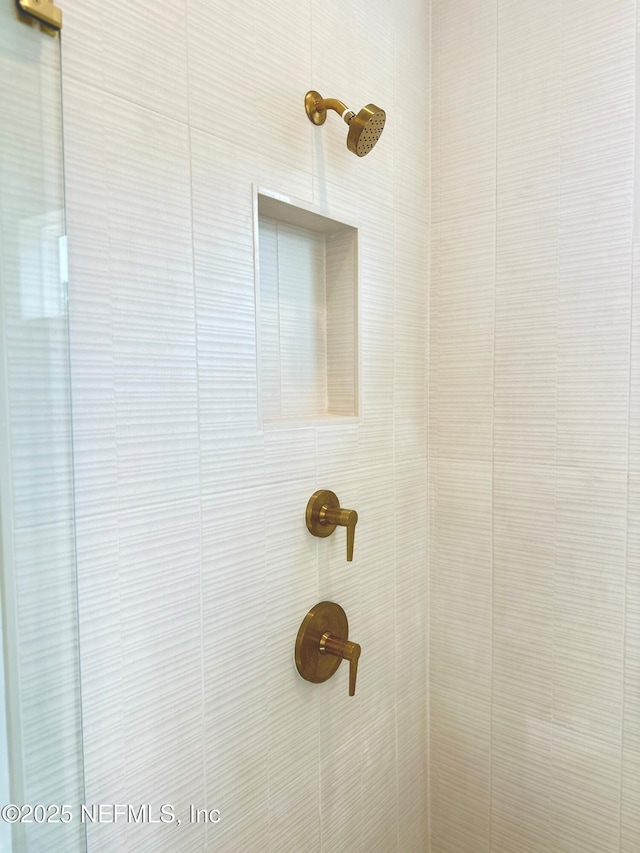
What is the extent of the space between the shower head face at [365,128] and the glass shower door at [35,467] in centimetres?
50

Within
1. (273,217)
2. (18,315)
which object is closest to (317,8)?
(273,217)

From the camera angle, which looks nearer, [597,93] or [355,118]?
[355,118]

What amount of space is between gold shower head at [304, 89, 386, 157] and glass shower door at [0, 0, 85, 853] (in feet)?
1.64

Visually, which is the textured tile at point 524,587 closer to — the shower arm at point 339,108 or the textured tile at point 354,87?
the textured tile at point 354,87

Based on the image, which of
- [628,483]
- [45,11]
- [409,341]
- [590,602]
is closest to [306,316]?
[409,341]

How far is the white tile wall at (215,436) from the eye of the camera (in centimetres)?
69

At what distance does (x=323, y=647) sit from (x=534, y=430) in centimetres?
71

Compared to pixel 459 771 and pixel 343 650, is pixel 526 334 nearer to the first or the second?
pixel 343 650

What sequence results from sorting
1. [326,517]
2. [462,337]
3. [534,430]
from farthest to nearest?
1. [462,337]
2. [534,430]
3. [326,517]

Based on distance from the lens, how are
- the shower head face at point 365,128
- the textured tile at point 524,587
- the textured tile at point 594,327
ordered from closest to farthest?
the shower head face at point 365,128 → the textured tile at point 594,327 → the textured tile at point 524,587

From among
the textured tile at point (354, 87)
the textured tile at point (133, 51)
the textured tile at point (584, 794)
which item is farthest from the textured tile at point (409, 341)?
the textured tile at point (584, 794)

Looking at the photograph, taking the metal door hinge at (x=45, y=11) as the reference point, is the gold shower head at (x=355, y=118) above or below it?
above

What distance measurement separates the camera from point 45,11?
59 centimetres

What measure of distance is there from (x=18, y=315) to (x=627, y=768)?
148 centimetres
